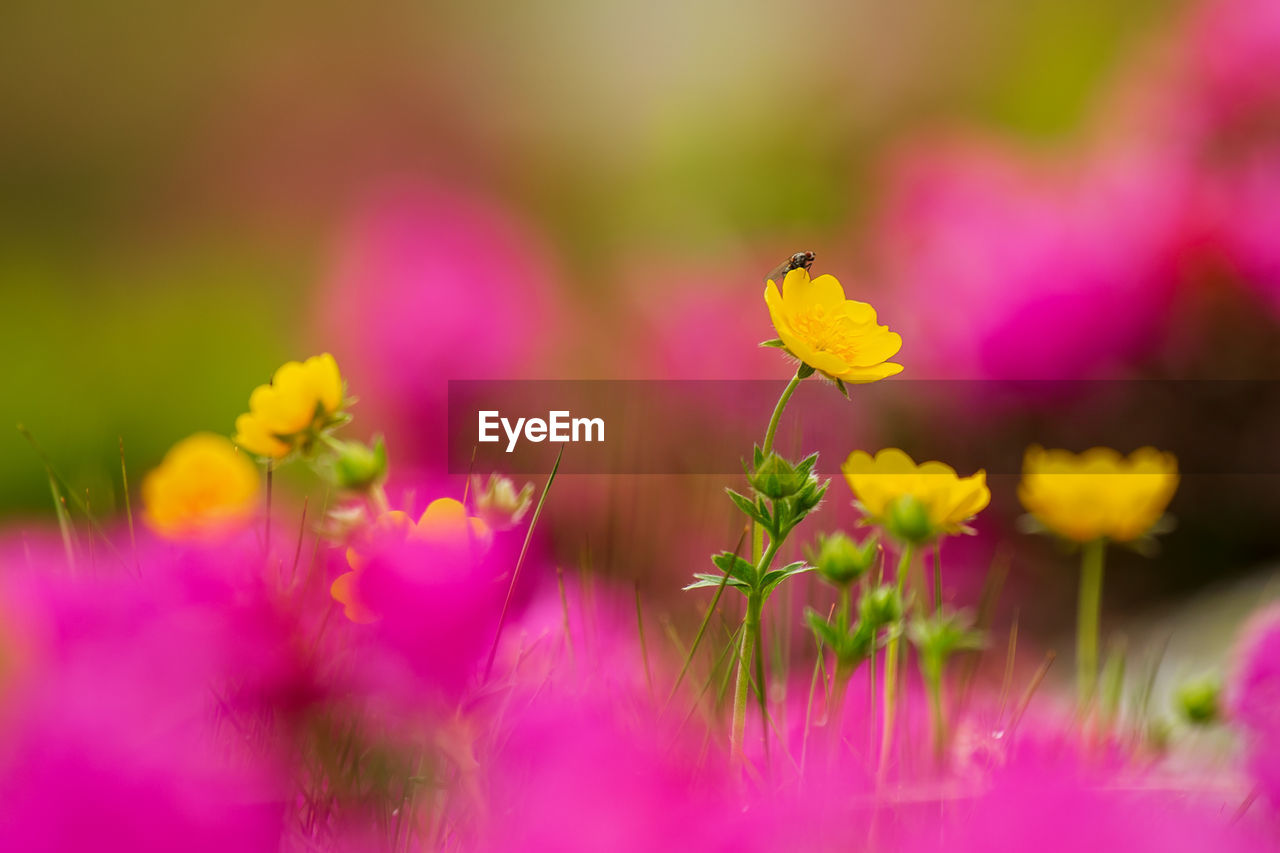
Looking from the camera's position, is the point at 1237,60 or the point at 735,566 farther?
the point at 1237,60

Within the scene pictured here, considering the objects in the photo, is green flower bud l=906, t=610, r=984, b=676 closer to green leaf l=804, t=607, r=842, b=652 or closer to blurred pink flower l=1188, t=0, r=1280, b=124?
green leaf l=804, t=607, r=842, b=652

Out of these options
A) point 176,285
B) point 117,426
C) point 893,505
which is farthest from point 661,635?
point 176,285

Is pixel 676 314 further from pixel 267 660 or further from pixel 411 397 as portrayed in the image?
pixel 267 660

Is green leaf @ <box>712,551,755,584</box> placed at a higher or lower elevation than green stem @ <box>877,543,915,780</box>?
higher

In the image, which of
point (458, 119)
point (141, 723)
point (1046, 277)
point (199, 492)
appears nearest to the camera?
point (141, 723)

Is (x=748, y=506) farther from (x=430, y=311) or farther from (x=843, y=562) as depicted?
(x=430, y=311)

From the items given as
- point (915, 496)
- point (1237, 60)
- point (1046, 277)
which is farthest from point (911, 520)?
point (1237, 60)

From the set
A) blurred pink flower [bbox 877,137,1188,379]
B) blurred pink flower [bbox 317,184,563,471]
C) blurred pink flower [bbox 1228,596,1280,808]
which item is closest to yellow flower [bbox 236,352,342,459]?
blurred pink flower [bbox 1228,596,1280,808]
